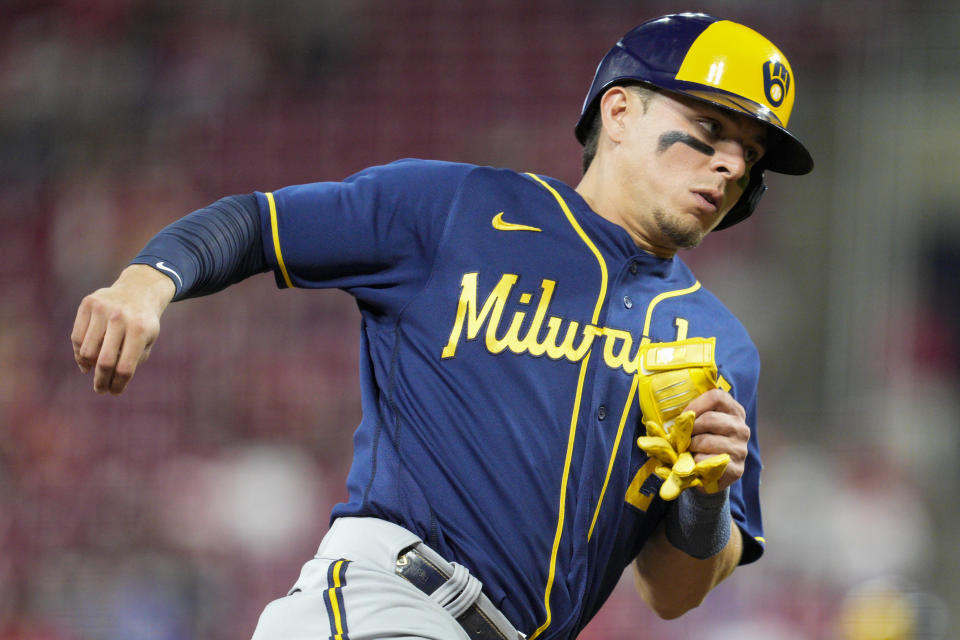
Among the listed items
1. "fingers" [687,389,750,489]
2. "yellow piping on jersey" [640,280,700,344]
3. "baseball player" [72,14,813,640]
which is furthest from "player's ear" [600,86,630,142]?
"fingers" [687,389,750,489]

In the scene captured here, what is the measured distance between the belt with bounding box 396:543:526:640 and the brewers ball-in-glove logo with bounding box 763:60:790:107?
110cm

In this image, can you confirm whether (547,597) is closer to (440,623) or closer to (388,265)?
(440,623)

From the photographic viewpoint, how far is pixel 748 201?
8.00 ft

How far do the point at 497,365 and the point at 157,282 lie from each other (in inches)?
23.7

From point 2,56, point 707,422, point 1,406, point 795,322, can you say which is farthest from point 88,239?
point 707,422

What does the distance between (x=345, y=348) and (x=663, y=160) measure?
4642mm

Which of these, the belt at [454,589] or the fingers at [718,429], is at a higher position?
the fingers at [718,429]

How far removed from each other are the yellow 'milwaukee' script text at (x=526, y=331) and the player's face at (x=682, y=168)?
0.93 feet

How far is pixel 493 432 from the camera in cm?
195

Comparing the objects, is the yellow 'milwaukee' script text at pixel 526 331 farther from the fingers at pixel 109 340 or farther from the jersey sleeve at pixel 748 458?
the fingers at pixel 109 340

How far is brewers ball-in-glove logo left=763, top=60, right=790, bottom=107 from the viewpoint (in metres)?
2.20

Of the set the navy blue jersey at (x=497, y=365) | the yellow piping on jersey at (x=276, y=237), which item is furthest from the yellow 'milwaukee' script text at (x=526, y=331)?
the yellow piping on jersey at (x=276, y=237)

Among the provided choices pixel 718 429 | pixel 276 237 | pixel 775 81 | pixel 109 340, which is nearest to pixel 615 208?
pixel 775 81

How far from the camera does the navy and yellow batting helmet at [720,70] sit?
7.14ft
